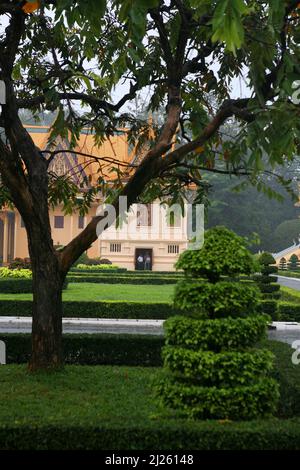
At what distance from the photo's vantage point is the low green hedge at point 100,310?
1623 centimetres

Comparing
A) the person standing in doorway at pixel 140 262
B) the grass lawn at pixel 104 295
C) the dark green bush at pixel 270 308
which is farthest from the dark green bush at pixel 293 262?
the dark green bush at pixel 270 308

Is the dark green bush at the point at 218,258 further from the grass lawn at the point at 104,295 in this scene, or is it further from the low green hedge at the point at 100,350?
the grass lawn at the point at 104,295

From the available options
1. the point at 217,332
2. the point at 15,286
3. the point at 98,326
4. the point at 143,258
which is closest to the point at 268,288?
the point at 98,326

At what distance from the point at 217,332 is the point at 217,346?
0.21 meters

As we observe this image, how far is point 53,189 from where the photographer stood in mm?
9258

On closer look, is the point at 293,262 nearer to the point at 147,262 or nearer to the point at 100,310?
the point at 147,262

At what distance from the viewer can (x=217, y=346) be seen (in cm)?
530

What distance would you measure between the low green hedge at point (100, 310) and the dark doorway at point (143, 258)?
22828 millimetres

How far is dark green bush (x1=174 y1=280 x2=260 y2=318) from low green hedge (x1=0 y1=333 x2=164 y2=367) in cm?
403

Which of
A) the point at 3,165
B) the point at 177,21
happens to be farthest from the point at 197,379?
the point at 177,21

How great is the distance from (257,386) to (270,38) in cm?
345

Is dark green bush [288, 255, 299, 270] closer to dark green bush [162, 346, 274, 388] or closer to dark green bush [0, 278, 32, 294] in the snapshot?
dark green bush [0, 278, 32, 294]

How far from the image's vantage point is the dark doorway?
39.2 meters

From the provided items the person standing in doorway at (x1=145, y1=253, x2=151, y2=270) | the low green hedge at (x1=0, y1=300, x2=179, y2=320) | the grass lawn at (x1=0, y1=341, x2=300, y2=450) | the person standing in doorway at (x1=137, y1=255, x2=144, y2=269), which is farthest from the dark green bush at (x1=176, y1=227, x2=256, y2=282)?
the person standing in doorway at (x1=137, y1=255, x2=144, y2=269)
